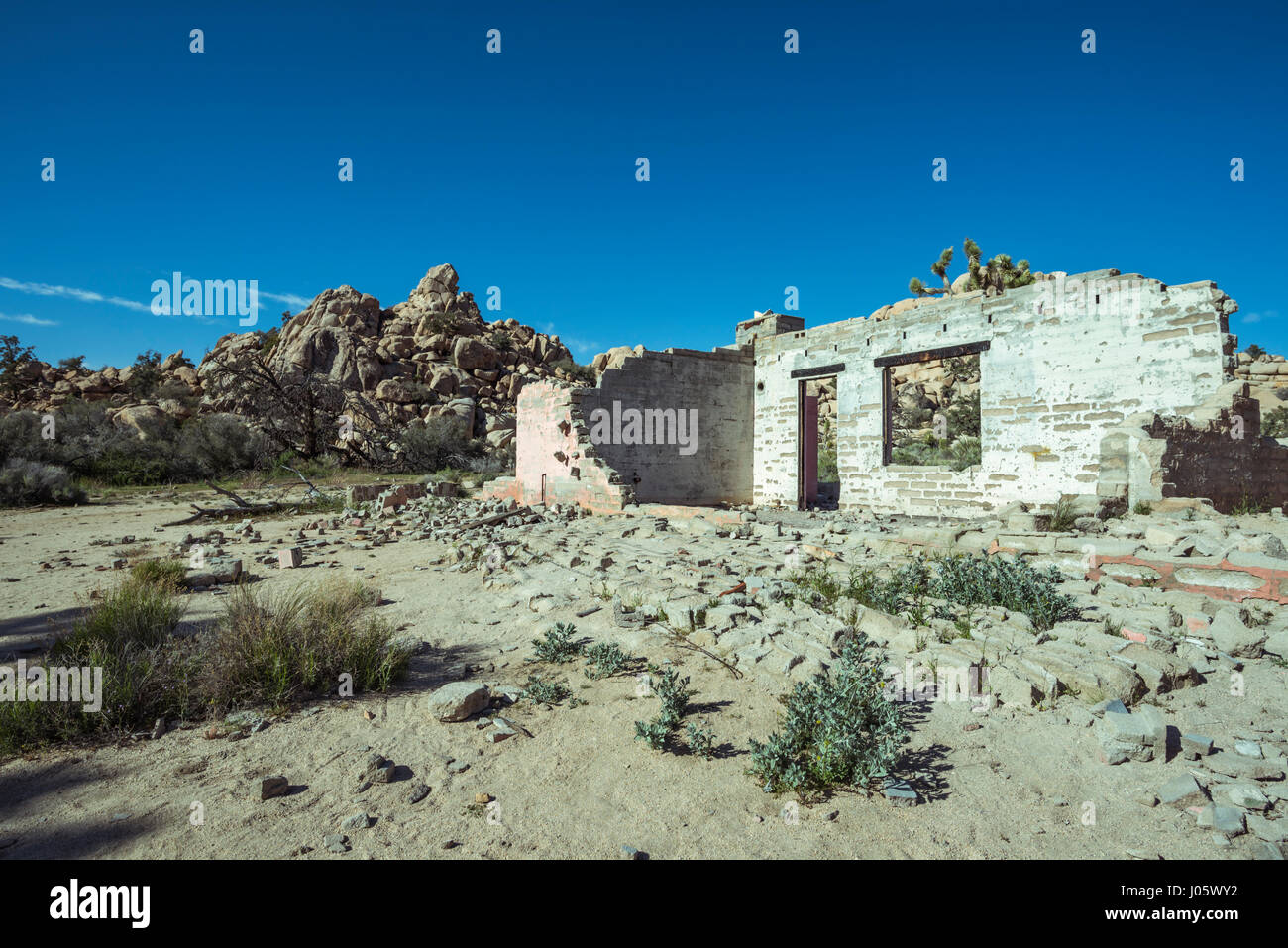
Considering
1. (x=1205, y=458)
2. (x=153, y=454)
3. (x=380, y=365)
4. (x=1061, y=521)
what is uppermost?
(x=380, y=365)

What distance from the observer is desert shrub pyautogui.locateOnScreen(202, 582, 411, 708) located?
3.79m

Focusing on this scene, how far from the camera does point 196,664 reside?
12.9 ft

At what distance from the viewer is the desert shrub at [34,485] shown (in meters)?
14.5

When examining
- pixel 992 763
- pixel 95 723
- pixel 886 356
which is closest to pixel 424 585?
pixel 95 723

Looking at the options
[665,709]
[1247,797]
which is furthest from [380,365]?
[1247,797]

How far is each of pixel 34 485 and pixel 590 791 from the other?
18.5 m

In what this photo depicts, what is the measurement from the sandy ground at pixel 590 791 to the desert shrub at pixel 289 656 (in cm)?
24

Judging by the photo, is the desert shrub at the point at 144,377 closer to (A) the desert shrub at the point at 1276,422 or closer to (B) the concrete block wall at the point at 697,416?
(B) the concrete block wall at the point at 697,416

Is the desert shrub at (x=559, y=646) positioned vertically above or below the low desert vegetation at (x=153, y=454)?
below

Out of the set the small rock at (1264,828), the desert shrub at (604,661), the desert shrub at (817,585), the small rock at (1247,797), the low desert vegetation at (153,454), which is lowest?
the small rock at (1264,828)

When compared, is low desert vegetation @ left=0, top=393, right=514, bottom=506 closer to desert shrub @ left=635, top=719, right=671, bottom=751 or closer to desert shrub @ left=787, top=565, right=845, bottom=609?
desert shrub @ left=787, top=565, right=845, bottom=609

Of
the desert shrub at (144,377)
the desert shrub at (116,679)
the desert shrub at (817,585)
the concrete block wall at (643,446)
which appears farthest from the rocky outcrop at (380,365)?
the desert shrub at (116,679)

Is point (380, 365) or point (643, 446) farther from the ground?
point (380, 365)

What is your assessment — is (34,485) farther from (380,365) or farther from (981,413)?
(380,365)
